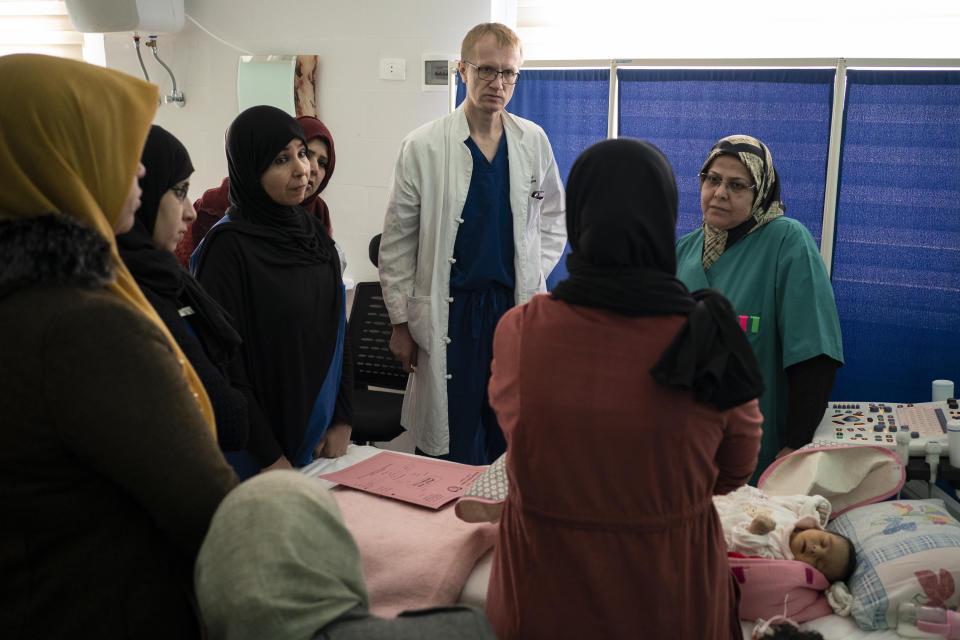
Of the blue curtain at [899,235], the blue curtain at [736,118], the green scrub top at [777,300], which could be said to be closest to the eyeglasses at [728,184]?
the green scrub top at [777,300]

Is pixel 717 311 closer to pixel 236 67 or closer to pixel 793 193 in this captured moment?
pixel 793 193

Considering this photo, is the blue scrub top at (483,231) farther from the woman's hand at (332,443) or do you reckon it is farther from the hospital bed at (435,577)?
the hospital bed at (435,577)

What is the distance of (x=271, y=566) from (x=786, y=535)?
4.28 feet

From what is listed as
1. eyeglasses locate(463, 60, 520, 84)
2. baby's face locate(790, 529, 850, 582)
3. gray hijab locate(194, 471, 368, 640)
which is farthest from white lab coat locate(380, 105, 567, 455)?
gray hijab locate(194, 471, 368, 640)

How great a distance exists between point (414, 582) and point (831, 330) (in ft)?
4.80

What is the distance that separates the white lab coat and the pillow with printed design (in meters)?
1.31

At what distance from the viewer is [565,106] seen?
299 cm

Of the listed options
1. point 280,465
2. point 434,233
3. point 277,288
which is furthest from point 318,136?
point 280,465

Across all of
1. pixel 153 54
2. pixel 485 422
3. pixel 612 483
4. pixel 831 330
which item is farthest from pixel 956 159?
pixel 153 54

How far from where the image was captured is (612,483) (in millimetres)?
1177

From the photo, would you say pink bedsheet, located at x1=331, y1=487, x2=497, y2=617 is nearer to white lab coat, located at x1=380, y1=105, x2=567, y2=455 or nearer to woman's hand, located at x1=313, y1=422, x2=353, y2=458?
woman's hand, located at x1=313, y1=422, x2=353, y2=458

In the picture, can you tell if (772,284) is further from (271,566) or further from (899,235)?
(271,566)

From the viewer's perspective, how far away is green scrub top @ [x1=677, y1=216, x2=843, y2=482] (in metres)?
2.22

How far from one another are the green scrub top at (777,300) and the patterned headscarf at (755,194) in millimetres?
23
